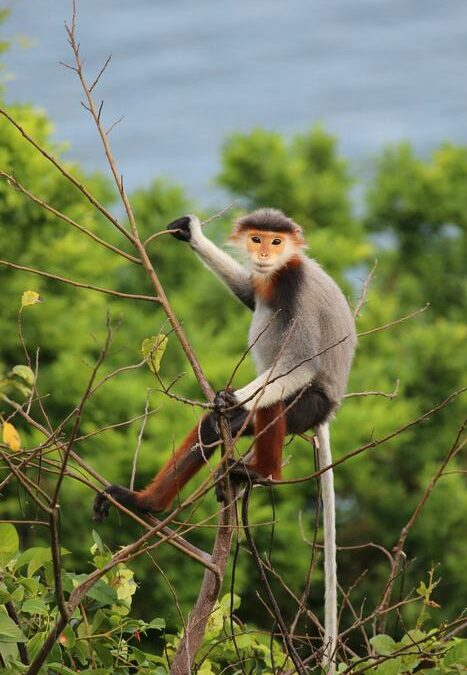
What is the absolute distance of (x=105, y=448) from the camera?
15.2 metres

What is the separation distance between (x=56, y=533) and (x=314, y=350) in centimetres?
302

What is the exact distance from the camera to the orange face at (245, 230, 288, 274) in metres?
5.44

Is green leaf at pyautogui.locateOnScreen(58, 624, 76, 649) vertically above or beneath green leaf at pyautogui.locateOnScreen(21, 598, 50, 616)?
beneath

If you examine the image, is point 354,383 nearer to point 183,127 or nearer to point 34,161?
point 34,161

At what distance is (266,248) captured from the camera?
5488 mm

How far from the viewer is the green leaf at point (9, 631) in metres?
2.90

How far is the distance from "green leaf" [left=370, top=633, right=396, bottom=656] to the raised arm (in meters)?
2.47

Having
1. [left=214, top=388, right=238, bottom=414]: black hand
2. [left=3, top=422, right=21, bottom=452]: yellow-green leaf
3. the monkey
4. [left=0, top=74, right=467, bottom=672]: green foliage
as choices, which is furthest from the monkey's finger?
[left=0, top=74, right=467, bottom=672]: green foliage

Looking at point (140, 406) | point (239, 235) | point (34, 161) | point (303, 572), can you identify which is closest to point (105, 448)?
point (140, 406)

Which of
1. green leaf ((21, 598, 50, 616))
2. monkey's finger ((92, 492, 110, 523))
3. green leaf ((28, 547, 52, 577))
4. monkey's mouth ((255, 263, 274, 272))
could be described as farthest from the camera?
monkey's mouth ((255, 263, 274, 272))

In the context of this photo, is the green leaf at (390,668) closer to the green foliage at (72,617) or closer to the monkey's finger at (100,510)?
the green foliage at (72,617)

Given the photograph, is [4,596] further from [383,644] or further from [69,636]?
[383,644]

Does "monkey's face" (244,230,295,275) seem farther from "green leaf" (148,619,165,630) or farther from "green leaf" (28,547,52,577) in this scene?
"green leaf" (28,547,52,577)

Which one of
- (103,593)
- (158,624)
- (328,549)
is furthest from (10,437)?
(328,549)
